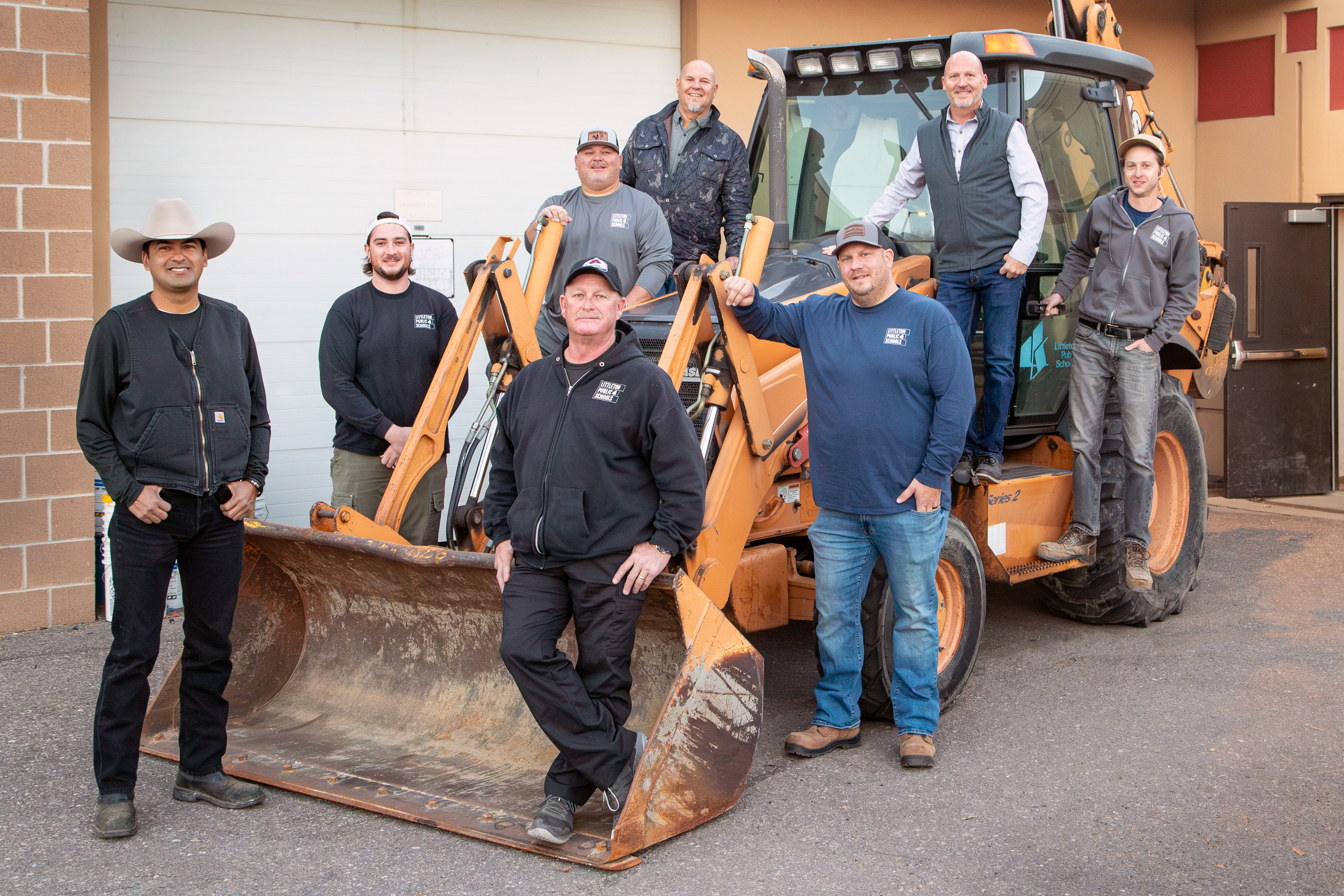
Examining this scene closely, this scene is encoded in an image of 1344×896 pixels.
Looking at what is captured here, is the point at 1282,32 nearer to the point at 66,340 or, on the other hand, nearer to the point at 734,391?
the point at 734,391

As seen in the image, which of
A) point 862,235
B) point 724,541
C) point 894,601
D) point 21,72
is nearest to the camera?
point 862,235

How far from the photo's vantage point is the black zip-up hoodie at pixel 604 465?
4.10 meters

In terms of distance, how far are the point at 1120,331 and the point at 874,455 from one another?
81.4 inches

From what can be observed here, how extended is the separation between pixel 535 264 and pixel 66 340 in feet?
9.80

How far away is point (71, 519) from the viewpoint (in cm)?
696

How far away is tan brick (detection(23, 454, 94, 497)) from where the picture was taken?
6852 mm

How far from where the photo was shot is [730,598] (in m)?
5.10

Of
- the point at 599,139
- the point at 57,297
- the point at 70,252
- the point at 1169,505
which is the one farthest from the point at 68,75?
Result: the point at 1169,505

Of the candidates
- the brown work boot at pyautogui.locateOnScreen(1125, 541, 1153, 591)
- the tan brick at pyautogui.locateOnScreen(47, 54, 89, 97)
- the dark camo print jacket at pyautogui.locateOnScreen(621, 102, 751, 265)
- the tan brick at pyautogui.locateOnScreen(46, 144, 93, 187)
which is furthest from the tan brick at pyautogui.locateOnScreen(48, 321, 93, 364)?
the brown work boot at pyautogui.locateOnScreen(1125, 541, 1153, 591)

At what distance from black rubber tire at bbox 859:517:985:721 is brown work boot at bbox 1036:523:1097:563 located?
643 mm

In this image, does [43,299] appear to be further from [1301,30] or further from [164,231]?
[1301,30]

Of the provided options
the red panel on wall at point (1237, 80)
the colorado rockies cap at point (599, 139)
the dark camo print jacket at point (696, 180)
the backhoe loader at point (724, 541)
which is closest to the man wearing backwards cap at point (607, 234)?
the colorado rockies cap at point (599, 139)

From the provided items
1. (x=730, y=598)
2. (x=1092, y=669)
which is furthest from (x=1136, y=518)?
(x=730, y=598)

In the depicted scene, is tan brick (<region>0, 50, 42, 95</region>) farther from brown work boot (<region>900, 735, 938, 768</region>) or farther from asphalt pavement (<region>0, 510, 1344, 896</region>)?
brown work boot (<region>900, 735, 938, 768</region>)
